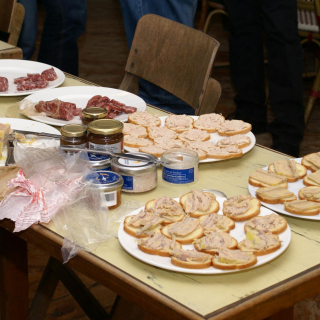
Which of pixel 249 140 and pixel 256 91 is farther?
pixel 256 91

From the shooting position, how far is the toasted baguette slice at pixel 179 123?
1512 mm

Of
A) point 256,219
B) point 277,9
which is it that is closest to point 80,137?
point 256,219

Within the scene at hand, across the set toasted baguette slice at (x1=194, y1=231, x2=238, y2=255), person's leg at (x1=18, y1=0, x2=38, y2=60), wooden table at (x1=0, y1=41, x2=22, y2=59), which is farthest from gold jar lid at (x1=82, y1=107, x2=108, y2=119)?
person's leg at (x1=18, y1=0, x2=38, y2=60)

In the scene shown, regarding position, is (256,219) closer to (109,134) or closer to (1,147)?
(109,134)

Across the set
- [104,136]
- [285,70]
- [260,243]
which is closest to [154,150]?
[104,136]

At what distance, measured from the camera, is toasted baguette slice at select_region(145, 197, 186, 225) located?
1031mm

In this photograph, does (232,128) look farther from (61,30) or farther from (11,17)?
(61,30)

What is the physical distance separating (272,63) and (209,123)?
1.54 metres

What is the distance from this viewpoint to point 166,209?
1046 mm

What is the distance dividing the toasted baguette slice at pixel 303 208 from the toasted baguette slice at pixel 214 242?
0.17 metres

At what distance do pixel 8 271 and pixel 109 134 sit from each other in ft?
1.75

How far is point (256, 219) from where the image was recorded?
3.32 ft

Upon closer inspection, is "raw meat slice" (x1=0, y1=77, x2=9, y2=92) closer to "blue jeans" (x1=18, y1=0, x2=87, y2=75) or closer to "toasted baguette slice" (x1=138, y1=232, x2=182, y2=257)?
"toasted baguette slice" (x1=138, y1=232, x2=182, y2=257)

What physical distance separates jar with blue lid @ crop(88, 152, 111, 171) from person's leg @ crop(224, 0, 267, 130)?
89.9 inches
